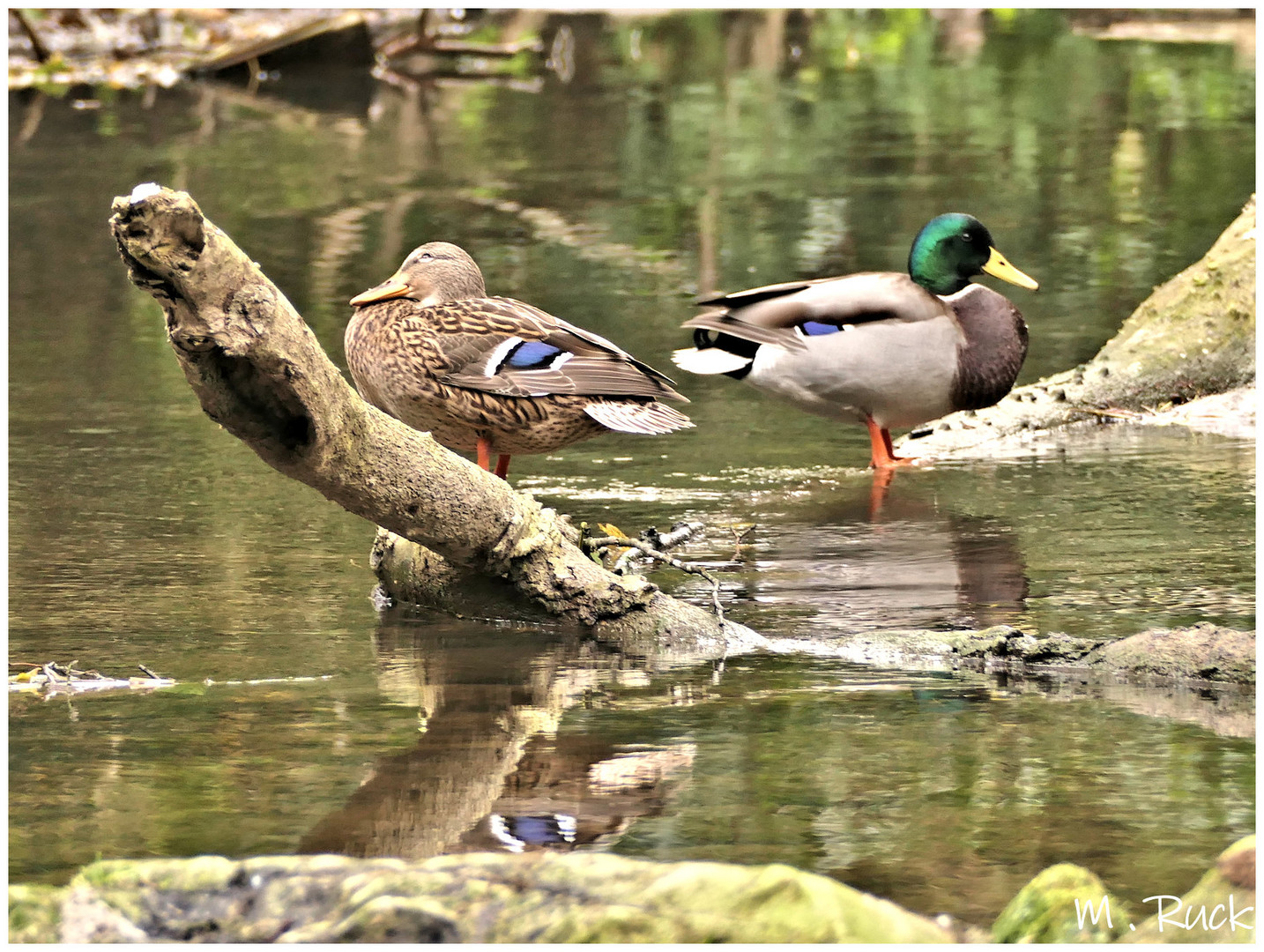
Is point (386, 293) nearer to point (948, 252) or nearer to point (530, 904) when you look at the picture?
point (948, 252)

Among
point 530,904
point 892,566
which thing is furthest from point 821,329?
point 530,904

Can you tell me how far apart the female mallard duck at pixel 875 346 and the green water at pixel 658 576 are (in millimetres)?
290

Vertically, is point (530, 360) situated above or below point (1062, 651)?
above

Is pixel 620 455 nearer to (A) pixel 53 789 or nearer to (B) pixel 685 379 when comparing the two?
(B) pixel 685 379

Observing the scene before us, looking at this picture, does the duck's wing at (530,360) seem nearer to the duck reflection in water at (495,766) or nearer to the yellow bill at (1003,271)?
the duck reflection in water at (495,766)

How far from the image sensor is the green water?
4348 mm

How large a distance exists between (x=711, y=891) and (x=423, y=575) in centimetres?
281

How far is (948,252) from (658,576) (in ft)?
9.26

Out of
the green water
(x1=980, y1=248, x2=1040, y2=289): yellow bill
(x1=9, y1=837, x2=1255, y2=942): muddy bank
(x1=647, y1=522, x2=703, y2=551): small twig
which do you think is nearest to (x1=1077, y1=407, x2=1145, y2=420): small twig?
the green water

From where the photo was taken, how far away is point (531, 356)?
6.77 meters

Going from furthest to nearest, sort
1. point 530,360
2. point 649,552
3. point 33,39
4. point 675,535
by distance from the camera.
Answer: point 33,39, point 530,360, point 675,535, point 649,552

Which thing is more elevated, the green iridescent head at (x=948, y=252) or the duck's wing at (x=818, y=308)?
the green iridescent head at (x=948, y=252)

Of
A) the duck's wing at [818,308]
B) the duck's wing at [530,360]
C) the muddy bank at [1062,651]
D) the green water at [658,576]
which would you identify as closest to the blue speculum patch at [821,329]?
the duck's wing at [818,308]

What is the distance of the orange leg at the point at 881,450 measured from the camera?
27.3ft
